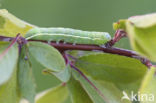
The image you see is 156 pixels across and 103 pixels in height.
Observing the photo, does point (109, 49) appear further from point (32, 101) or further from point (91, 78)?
point (32, 101)

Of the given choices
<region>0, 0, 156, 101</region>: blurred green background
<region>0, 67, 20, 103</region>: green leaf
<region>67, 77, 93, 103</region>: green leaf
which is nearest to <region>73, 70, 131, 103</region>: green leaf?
<region>67, 77, 93, 103</region>: green leaf

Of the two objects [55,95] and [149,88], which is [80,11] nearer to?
[55,95]

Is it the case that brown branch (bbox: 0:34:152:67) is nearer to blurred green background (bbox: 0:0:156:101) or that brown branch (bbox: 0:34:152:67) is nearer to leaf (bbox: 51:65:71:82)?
leaf (bbox: 51:65:71:82)

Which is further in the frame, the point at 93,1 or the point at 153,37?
the point at 93,1

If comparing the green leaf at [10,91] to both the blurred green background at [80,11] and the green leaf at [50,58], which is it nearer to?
the green leaf at [50,58]

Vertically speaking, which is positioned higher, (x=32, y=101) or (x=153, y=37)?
(x=153, y=37)

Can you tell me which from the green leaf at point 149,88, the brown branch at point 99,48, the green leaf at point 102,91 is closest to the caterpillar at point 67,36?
the brown branch at point 99,48

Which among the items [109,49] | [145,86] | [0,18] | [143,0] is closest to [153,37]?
[145,86]

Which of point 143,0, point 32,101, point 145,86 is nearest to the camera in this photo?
point 145,86
